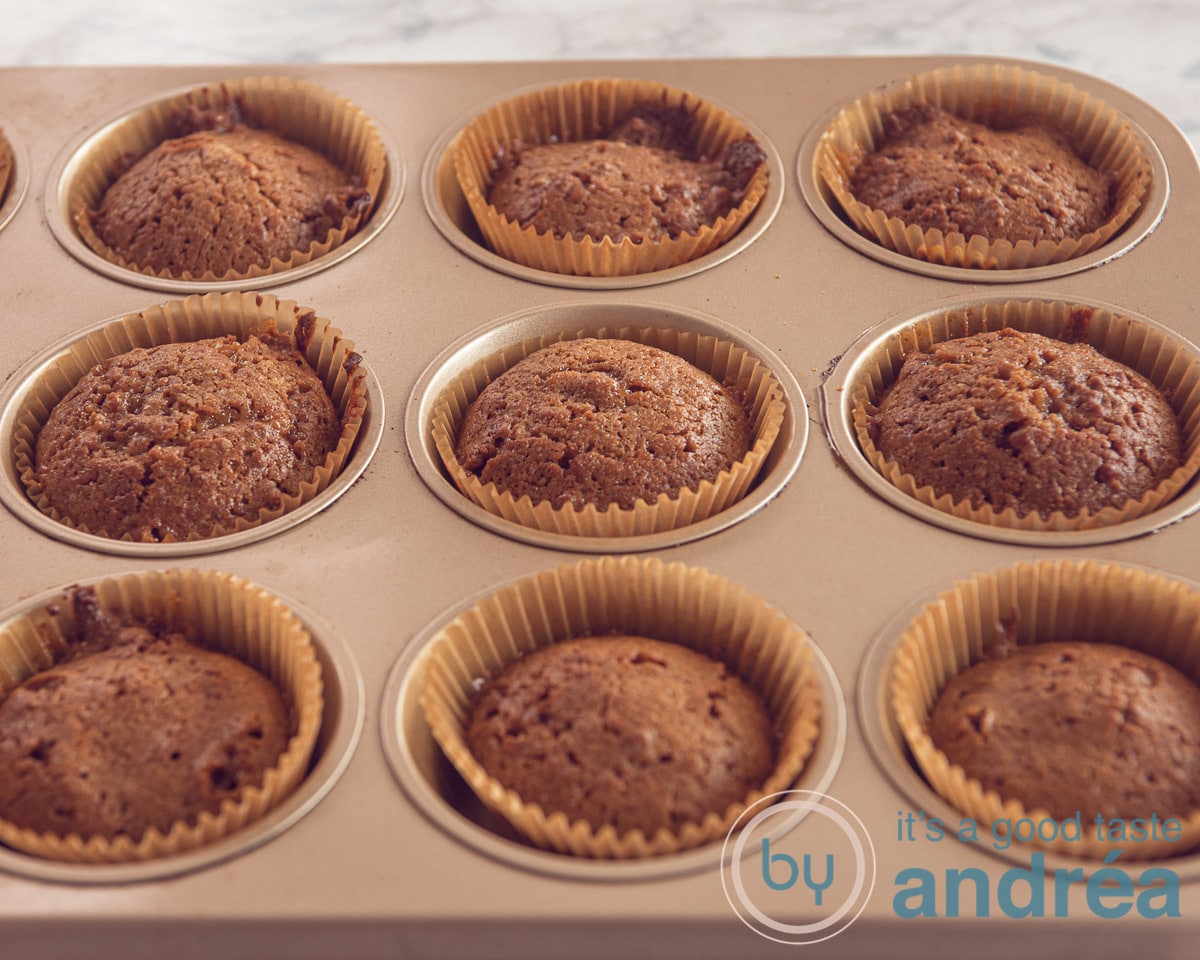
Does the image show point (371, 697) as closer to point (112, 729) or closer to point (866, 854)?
point (112, 729)

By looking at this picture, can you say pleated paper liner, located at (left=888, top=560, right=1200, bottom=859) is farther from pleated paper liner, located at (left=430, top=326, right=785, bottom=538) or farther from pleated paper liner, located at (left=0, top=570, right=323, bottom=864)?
pleated paper liner, located at (left=0, top=570, right=323, bottom=864)

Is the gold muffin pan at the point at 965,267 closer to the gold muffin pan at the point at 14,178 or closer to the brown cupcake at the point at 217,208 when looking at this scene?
the brown cupcake at the point at 217,208

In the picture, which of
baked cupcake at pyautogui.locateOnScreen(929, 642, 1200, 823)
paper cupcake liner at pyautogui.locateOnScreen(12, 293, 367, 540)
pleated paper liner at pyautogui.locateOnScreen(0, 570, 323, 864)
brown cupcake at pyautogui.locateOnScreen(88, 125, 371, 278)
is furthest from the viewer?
brown cupcake at pyautogui.locateOnScreen(88, 125, 371, 278)

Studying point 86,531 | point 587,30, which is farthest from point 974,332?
point 587,30

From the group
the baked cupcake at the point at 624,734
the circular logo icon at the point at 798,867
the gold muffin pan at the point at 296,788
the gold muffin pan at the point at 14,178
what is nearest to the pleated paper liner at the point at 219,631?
the gold muffin pan at the point at 296,788

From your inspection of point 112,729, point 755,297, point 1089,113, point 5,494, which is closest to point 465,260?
point 755,297

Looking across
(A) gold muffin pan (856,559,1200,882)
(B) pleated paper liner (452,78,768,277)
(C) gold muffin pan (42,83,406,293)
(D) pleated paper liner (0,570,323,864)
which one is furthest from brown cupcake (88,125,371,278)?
(A) gold muffin pan (856,559,1200,882)
